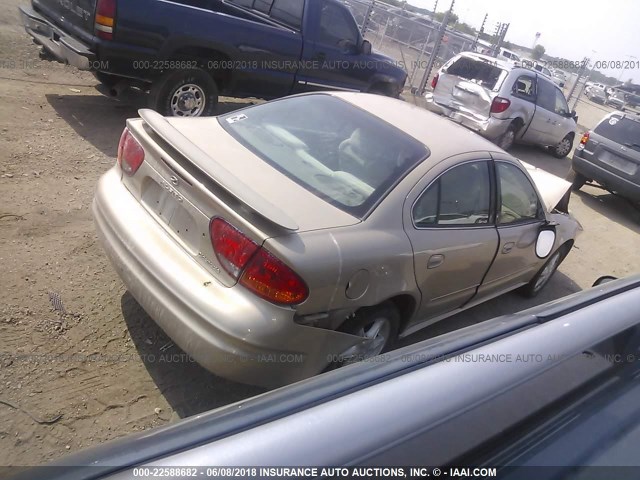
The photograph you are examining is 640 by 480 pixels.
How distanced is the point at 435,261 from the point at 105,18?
4478mm

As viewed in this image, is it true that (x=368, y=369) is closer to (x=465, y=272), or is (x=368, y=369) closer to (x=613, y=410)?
(x=613, y=410)

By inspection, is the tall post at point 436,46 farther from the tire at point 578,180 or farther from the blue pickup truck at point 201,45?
the tire at point 578,180

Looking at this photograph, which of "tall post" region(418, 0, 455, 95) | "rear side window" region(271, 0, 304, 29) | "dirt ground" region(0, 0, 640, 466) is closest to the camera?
"dirt ground" region(0, 0, 640, 466)

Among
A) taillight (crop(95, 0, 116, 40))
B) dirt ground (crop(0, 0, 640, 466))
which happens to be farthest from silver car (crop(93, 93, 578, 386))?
taillight (crop(95, 0, 116, 40))

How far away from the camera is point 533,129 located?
10828mm

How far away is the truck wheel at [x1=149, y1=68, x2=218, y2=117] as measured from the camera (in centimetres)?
595

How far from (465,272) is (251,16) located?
5.90 meters

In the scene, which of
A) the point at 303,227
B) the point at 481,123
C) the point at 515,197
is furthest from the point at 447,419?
the point at 481,123

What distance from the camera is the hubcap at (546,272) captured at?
4.92 meters

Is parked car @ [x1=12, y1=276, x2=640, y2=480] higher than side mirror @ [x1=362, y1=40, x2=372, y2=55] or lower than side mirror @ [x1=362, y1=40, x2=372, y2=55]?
lower

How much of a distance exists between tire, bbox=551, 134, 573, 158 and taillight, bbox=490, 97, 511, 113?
131 inches

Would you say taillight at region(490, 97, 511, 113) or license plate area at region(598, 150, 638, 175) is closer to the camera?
license plate area at region(598, 150, 638, 175)

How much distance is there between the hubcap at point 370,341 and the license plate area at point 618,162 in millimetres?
7390

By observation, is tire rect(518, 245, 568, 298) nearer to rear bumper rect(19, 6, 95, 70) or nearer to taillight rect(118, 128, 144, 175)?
taillight rect(118, 128, 144, 175)
